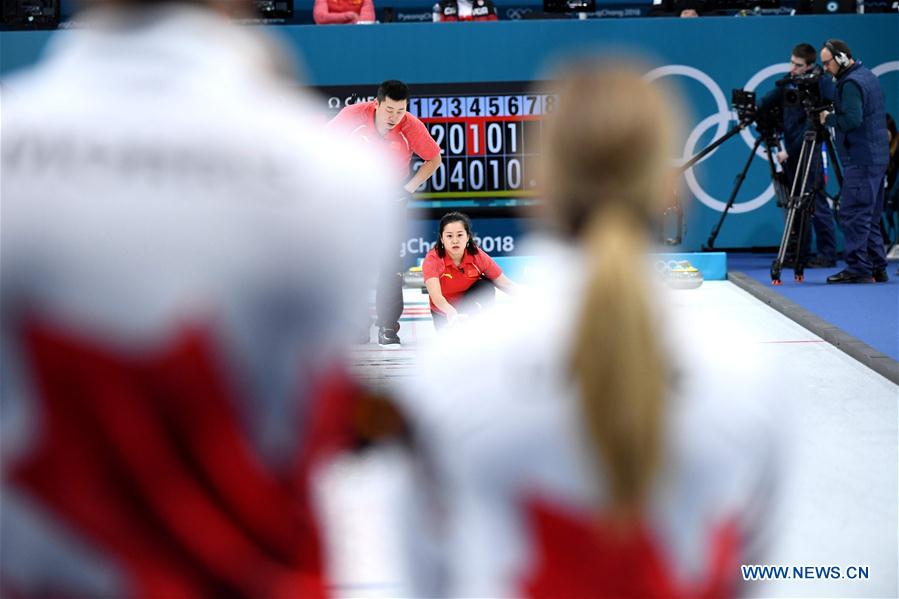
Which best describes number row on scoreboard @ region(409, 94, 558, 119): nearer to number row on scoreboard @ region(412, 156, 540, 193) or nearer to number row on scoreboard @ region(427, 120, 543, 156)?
number row on scoreboard @ region(427, 120, 543, 156)

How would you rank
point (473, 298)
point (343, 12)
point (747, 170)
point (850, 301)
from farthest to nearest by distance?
point (343, 12)
point (747, 170)
point (850, 301)
point (473, 298)

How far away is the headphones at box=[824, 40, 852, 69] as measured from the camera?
9.31m

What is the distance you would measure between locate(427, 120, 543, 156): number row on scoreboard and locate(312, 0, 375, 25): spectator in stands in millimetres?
1569

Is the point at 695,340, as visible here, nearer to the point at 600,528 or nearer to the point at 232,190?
the point at 600,528

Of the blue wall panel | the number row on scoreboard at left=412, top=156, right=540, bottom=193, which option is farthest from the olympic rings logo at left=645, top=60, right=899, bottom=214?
the number row on scoreboard at left=412, top=156, right=540, bottom=193

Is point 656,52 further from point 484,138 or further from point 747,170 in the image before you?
point 484,138

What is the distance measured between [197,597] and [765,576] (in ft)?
2.83

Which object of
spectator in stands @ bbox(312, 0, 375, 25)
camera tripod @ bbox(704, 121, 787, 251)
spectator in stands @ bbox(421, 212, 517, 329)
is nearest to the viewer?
spectator in stands @ bbox(421, 212, 517, 329)

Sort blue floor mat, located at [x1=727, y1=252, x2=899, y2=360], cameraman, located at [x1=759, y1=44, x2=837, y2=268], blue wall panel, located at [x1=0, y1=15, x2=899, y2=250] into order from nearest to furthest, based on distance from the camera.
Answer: blue floor mat, located at [x1=727, y1=252, x2=899, y2=360]
cameraman, located at [x1=759, y1=44, x2=837, y2=268]
blue wall panel, located at [x1=0, y1=15, x2=899, y2=250]

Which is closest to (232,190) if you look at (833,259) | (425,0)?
(833,259)

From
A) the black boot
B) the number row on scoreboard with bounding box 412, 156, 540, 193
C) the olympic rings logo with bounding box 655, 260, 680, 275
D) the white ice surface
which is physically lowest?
the black boot

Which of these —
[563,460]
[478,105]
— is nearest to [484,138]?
[478,105]

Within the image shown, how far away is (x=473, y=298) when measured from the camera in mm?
6684

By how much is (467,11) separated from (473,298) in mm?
5839
